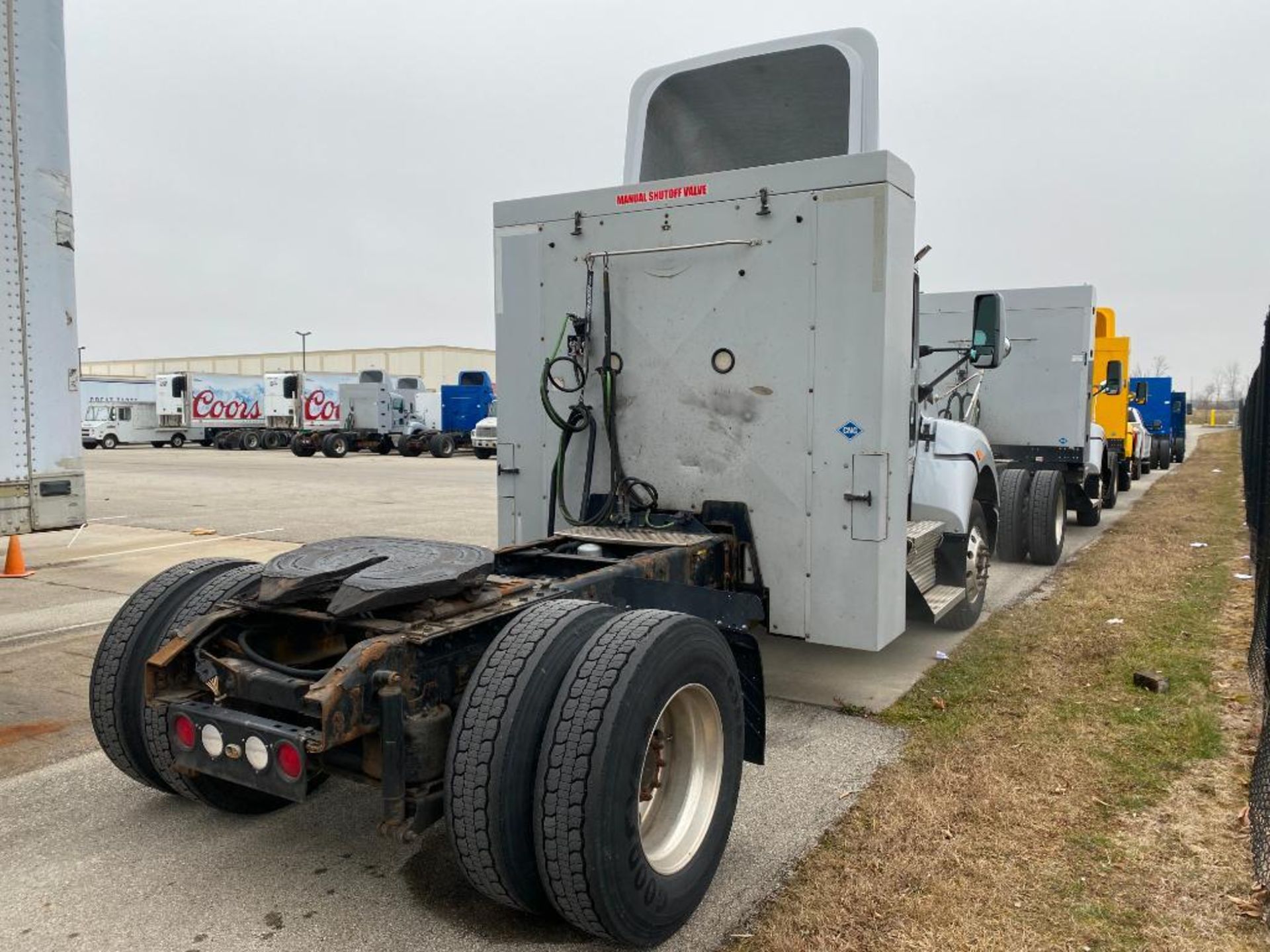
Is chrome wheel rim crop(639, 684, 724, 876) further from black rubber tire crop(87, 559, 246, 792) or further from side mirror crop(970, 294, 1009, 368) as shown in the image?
side mirror crop(970, 294, 1009, 368)

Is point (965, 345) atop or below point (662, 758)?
atop

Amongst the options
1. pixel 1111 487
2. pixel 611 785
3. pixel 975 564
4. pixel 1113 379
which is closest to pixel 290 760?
pixel 611 785

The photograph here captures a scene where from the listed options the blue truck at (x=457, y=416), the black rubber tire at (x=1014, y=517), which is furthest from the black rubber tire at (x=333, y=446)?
the black rubber tire at (x=1014, y=517)

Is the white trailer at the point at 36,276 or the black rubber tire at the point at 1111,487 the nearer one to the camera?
the white trailer at the point at 36,276

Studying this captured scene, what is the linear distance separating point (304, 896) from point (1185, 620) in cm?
656

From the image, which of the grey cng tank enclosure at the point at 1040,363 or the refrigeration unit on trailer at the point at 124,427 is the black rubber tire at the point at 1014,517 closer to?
the grey cng tank enclosure at the point at 1040,363

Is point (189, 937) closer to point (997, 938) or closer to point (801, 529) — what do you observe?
point (997, 938)

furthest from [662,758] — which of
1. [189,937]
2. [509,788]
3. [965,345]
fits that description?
[965,345]

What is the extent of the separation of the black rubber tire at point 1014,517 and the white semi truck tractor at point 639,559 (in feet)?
8.21

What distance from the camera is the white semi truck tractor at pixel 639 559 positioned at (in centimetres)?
272

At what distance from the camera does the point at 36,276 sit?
5367mm

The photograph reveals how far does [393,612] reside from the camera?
3.17 m

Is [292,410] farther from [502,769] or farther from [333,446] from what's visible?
[502,769]

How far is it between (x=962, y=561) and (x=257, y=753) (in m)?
5.29
